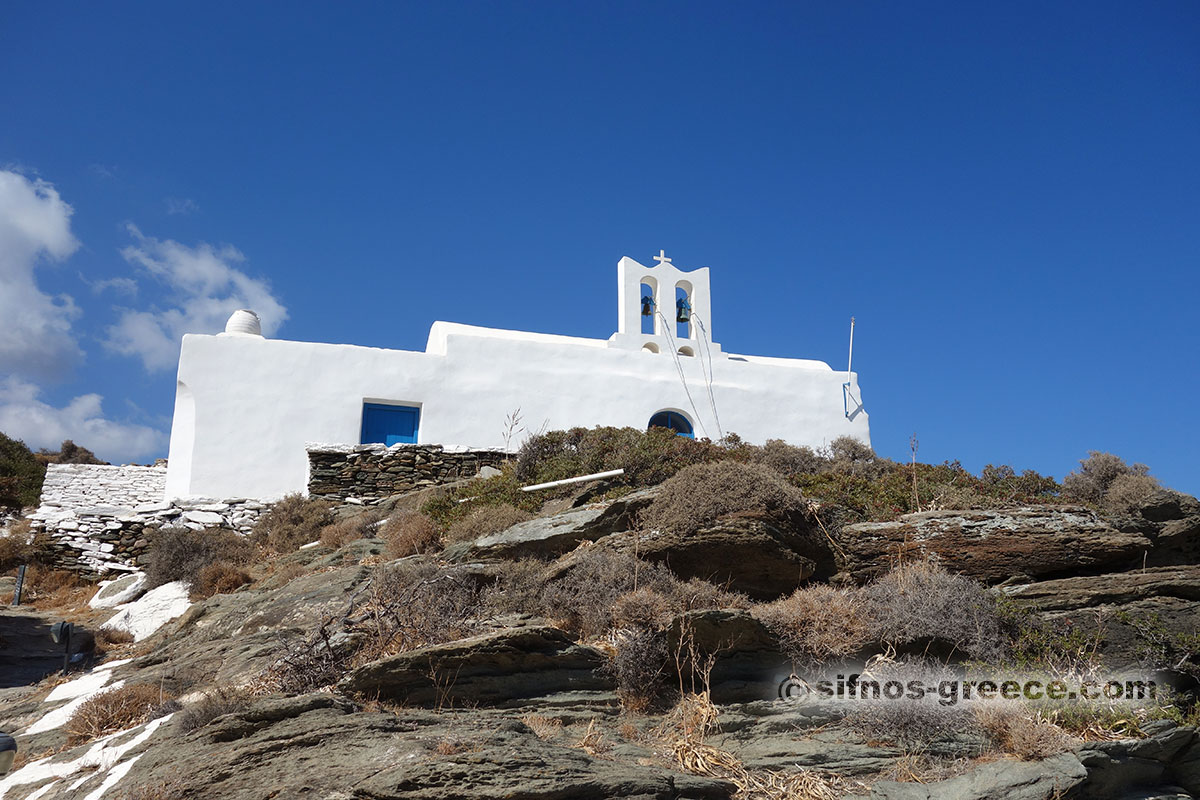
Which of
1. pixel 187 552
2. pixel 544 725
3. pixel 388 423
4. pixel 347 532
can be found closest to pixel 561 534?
pixel 544 725

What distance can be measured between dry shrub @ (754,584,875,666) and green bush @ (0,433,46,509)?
21433 mm

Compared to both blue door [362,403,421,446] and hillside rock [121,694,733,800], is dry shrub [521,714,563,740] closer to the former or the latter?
hillside rock [121,694,733,800]

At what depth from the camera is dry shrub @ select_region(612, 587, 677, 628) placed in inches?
283

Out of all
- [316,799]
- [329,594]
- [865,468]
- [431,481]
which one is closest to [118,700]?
[329,594]

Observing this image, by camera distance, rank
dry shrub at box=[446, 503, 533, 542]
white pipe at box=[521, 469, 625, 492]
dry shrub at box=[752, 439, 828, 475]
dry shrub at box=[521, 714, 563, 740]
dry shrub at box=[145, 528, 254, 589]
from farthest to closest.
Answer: dry shrub at box=[752, 439, 828, 475] < dry shrub at box=[145, 528, 254, 589] < white pipe at box=[521, 469, 625, 492] < dry shrub at box=[446, 503, 533, 542] < dry shrub at box=[521, 714, 563, 740]

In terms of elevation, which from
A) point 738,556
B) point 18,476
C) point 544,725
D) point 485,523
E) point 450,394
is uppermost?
point 450,394

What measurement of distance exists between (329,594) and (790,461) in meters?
8.81

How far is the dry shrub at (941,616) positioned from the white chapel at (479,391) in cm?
1327

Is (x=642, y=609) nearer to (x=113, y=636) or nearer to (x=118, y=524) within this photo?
(x=113, y=636)

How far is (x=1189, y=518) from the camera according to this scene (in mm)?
9312

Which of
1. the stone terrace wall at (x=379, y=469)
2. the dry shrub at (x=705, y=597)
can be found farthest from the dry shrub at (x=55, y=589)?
the dry shrub at (x=705, y=597)

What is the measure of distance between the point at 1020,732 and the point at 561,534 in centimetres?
503

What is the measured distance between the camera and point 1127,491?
12.5 meters

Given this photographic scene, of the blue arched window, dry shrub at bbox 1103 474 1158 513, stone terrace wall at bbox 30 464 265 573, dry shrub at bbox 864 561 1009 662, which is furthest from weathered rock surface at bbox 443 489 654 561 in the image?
the blue arched window
